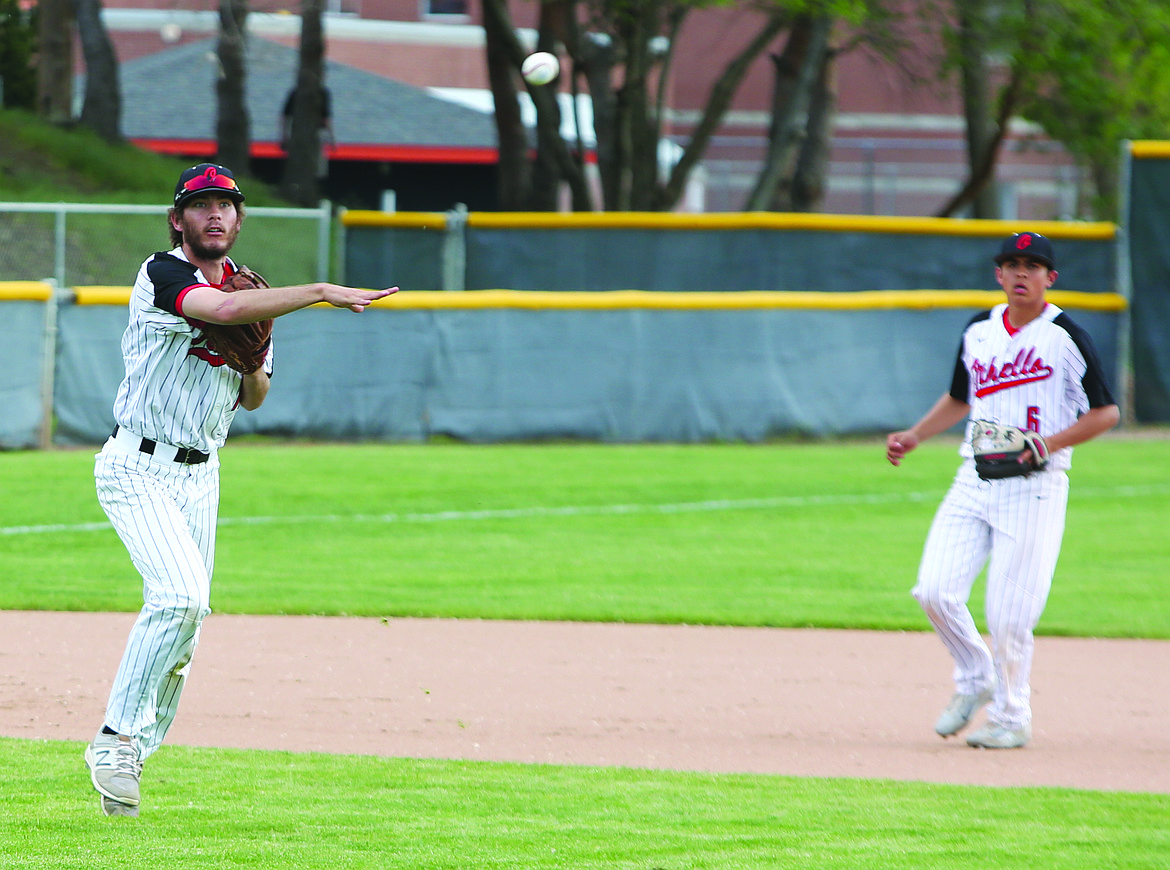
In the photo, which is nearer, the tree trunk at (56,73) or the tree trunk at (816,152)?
the tree trunk at (816,152)

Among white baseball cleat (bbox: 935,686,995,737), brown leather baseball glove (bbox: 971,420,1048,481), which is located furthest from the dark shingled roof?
white baseball cleat (bbox: 935,686,995,737)

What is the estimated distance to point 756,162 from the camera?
35.4 meters

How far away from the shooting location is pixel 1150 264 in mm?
16969

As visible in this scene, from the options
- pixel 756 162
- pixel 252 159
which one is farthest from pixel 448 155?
pixel 756 162

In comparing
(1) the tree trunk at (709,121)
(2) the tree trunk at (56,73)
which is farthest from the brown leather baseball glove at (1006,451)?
(2) the tree trunk at (56,73)

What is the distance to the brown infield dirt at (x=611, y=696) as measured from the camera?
5.59 metres

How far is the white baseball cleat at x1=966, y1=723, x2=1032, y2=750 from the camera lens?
5777 mm

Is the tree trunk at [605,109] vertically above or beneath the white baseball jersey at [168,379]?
above

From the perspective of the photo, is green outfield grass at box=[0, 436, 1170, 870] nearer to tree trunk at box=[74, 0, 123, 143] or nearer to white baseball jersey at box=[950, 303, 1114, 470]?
white baseball jersey at box=[950, 303, 1114, 470]

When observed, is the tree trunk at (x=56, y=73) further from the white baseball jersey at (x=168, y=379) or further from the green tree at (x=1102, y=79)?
the white baseball jersey at (x=168, y=379)

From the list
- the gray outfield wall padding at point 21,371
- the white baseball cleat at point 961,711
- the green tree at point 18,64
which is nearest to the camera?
the white baseball cleat at point 961,711

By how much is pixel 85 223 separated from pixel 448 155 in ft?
37.0

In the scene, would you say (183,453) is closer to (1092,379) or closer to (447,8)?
(1092,379)

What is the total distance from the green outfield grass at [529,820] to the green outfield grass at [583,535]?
306cm
